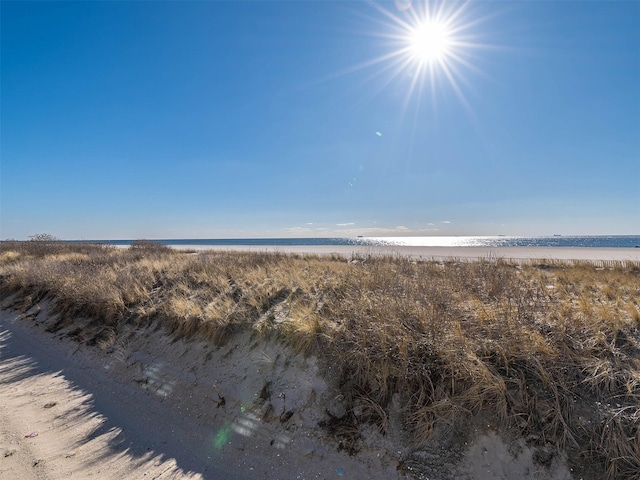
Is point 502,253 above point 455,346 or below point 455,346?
above

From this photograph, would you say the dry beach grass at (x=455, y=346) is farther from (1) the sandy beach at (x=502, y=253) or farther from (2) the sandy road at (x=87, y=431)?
(1) the sandy beach at (x=502, y=253)

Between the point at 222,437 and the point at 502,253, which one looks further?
the point at 502,253

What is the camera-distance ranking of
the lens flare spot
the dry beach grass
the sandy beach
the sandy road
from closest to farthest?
the dry beach grass, the sandy road, the lens flare spot, the sandy beach

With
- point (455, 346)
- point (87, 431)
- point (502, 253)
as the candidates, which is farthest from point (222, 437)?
point (502, 253)

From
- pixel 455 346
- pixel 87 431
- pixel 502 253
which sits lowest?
pixel 87 431

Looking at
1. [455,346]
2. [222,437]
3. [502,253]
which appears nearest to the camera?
[222,437]

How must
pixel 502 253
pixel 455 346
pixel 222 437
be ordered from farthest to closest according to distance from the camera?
1. pixel 502 253
2. pixel 455 346
3. pixel 222 437

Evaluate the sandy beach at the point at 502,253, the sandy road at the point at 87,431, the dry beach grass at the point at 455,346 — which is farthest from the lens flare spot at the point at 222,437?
the sandy beach at the point at 502,253

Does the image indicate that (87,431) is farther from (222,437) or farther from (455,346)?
(455,346)

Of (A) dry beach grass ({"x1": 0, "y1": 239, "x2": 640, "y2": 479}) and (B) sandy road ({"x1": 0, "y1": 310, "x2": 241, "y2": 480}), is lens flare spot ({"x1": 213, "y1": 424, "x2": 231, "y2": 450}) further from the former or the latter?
(A) dry beach grass ({"x1": 0, "y1": 239, "x2": 640, "y2": 479})

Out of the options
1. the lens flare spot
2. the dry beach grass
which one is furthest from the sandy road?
the dry beach grass

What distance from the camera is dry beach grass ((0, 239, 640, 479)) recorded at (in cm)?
360

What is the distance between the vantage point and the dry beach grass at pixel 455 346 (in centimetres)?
360

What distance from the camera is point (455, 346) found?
4.45 metres
